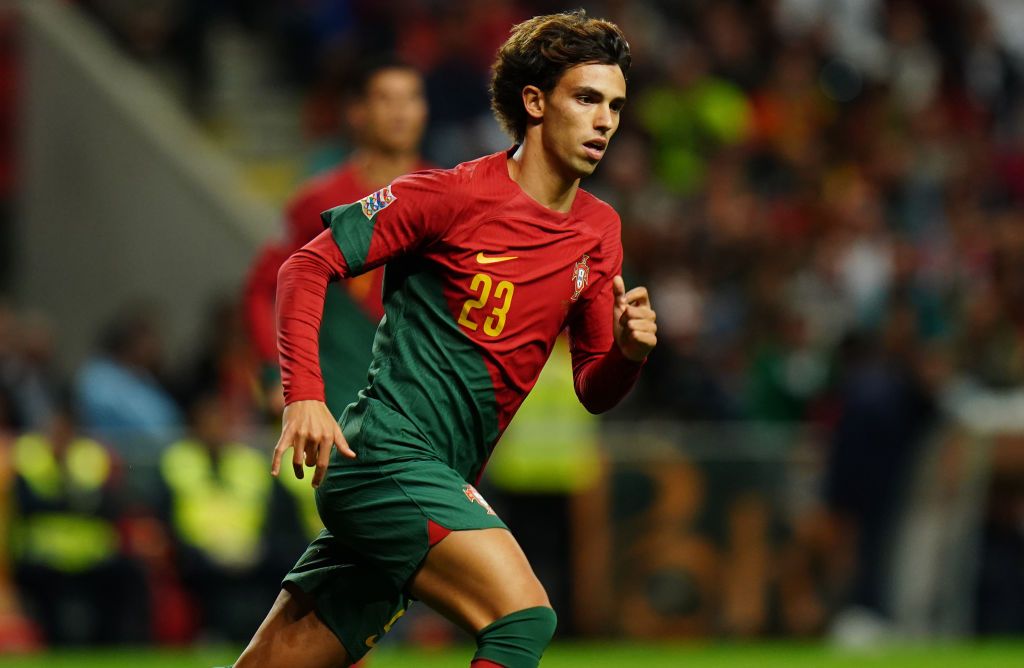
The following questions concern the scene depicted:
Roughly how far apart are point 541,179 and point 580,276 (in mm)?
296

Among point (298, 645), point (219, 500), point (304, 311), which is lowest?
point (219, 500)

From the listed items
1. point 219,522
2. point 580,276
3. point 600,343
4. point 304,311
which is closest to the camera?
point 304,311

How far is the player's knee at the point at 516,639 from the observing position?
4.61 meters

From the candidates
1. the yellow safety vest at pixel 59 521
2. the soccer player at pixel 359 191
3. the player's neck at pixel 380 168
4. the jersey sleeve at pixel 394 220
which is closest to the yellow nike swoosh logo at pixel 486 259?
the jersey sleeve at pixel 394 220

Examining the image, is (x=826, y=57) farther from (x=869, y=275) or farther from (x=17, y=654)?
(x=17, y=654)

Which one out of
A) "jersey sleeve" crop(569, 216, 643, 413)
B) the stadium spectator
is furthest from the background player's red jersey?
the stadium spectator

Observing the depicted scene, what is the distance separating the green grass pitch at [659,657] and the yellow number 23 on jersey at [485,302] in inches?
206

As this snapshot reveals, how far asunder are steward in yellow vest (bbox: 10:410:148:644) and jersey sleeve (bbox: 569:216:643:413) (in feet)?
19.9

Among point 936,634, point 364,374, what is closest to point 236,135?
point 936,634

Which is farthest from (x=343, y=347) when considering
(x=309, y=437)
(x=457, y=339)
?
(x=309, y=437)

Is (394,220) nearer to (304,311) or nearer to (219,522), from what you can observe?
(304,311)

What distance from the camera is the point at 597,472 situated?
11742 millimetres

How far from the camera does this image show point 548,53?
5.04 metres

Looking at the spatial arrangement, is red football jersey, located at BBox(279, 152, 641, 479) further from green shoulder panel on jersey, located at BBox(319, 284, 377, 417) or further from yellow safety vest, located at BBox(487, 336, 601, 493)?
yellow safety vest, located at BBox(487, 336, 601, 493)
